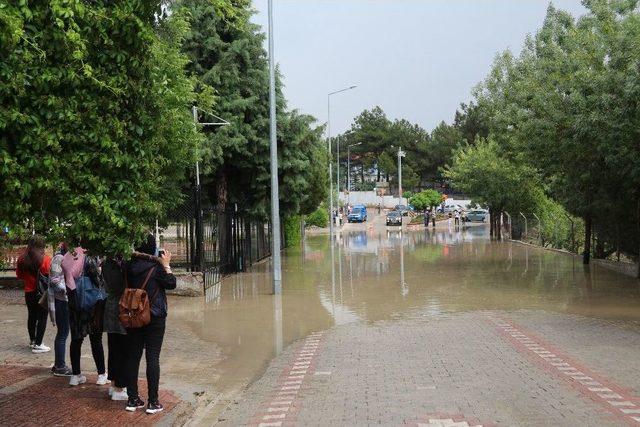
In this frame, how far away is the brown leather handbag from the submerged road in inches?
52.6

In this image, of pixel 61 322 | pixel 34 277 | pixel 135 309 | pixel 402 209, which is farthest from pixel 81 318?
pixel 402 209

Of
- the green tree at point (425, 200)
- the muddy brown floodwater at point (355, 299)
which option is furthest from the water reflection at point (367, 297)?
the green tree at point (425, 200)

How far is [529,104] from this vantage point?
21266 millimetres

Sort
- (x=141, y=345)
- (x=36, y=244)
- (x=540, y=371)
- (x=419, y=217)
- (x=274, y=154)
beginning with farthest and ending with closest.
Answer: (x=419, y=217)
(x=274, y=154)
(x=36, y=244)
(x=540, y=371)
(x=141, y=345)

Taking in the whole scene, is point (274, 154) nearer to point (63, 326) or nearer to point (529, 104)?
point (529, 104)

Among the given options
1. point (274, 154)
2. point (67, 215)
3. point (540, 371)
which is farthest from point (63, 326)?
point (274, 154)

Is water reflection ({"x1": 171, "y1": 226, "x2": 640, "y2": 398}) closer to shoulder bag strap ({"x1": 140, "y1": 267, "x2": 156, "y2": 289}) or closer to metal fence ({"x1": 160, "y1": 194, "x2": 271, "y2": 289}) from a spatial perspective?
metal fence ({"x1": 160, "y1": 194, "x2": 271, "y2": 289})

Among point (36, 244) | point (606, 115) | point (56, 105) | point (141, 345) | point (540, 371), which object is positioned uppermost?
point (606, 115)

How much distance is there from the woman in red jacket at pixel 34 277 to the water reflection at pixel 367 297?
2.40 meters

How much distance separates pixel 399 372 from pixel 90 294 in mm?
3714

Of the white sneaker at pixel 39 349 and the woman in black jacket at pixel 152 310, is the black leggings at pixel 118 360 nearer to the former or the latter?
the woman in black jacket at pixel 152 310

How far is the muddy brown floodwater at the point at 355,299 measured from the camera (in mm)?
11328

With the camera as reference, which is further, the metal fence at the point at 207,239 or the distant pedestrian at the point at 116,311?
the metal fence at the point at 207,239

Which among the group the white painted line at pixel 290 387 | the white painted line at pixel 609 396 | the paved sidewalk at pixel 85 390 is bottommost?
the white painted line at pixel 609 396
